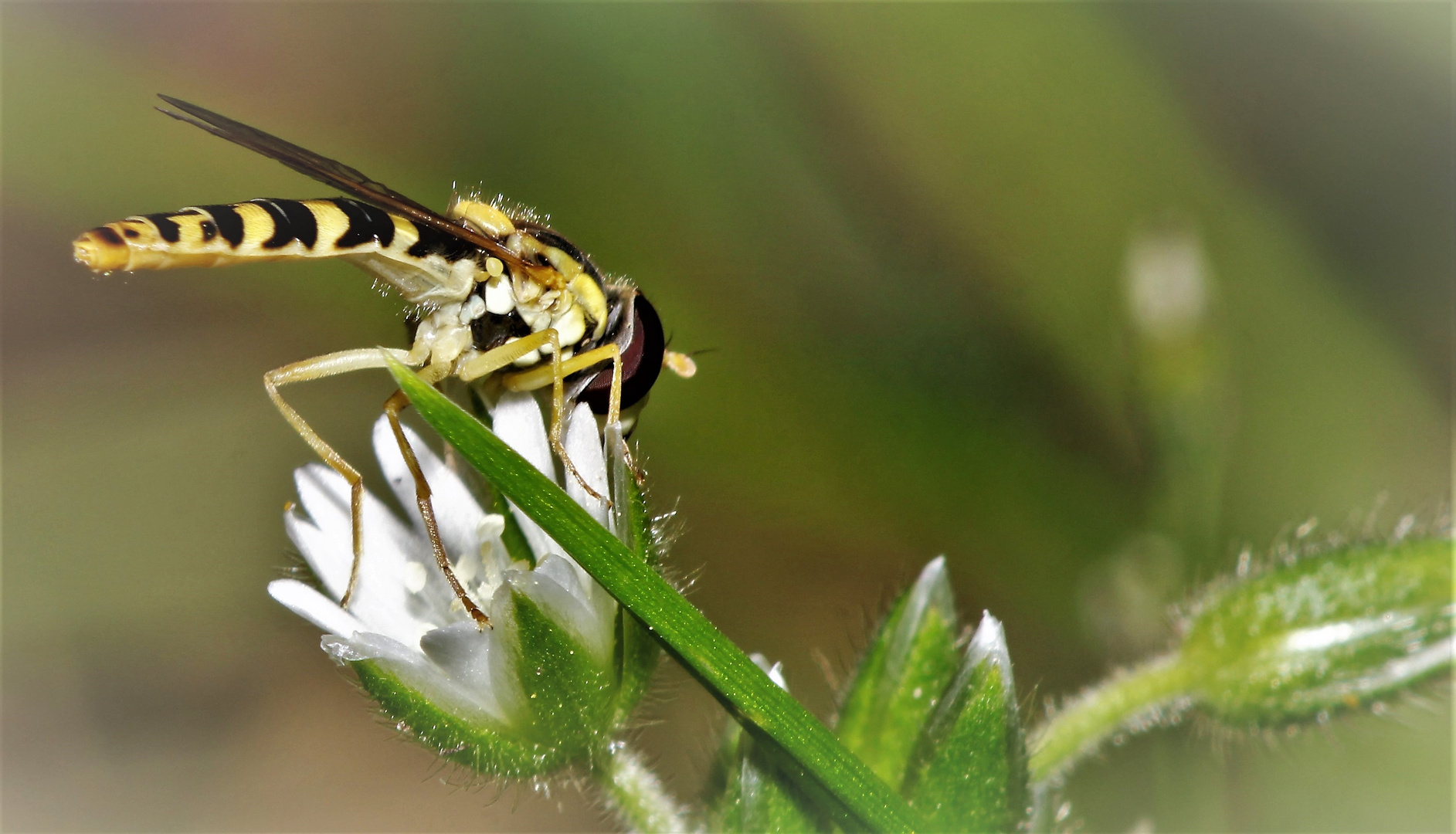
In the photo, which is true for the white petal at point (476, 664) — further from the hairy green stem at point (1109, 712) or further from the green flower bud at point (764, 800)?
the hairy green stem at point (1109, 712)

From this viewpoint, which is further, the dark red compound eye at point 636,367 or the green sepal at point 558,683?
the dark red compound eye at point 636,367

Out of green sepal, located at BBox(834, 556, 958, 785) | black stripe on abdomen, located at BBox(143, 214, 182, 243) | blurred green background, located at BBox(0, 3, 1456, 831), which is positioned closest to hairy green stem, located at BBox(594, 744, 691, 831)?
green sepal, located at BBox(834, 556, 958, 785)

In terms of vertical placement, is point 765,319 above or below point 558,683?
above

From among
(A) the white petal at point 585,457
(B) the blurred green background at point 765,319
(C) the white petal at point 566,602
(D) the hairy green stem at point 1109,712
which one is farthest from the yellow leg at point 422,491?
(B) the blurred green background at point 765,319

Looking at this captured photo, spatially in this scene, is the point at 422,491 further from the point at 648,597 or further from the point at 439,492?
the point at 648,597

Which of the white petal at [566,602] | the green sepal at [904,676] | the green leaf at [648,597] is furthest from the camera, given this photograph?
the green sepal at [904,676]

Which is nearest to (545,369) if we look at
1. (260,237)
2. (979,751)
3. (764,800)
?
(260,237)

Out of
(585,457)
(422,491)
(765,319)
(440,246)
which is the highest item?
(765,319)
